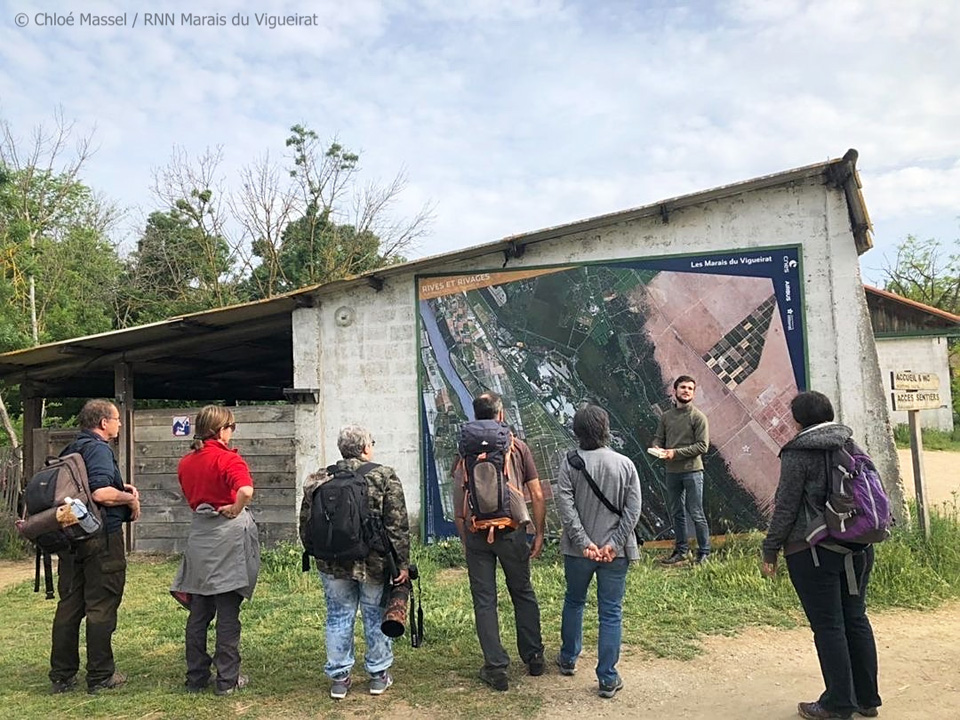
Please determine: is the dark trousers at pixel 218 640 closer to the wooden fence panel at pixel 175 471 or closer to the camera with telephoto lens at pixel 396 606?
the camera with telephoto lens at pixel 396 606

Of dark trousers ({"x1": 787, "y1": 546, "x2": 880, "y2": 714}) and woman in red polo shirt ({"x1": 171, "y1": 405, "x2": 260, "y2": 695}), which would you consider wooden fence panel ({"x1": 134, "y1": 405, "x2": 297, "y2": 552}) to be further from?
dark trousers ({"x1": 787, "y1": 546, "x2": 880, "y2": 714})

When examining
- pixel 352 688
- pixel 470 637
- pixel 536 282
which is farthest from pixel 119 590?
pixel 536 282

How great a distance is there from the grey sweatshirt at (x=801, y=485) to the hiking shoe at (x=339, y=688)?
2453 mm

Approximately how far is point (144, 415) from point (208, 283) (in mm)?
14756

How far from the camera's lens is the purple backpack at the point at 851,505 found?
11.8 ft

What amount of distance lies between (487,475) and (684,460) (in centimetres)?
333

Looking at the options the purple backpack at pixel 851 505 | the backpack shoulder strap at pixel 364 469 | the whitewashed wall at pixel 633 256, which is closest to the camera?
the purple backpack at pixel 851 505

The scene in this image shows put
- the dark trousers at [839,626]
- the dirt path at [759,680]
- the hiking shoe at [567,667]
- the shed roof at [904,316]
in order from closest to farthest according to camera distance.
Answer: the dark trousers at [839,626] < the dirt path at [759,680] < the hiking shoe at [567,667] < the shed roof at [904,316]

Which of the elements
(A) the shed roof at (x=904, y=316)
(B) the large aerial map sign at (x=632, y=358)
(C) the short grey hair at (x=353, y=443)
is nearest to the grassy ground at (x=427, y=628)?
(B) the large aerial map sign at (x=632, y=358)

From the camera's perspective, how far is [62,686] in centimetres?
464

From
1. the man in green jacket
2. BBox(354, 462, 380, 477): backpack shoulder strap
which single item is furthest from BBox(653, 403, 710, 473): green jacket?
BBox(354, 462, 380, 477): backpack shoulder strap

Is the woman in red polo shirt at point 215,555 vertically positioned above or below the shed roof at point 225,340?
below

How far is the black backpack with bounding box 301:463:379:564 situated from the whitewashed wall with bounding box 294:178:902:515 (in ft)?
13.0

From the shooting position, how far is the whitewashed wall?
285 inches
